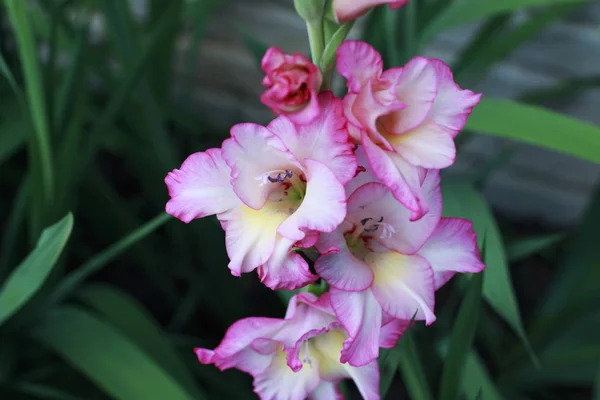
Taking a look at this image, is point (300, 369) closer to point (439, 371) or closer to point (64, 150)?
point (64, 150)

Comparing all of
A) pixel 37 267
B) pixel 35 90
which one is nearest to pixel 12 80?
pixel 35 90

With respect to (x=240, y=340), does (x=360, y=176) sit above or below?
above

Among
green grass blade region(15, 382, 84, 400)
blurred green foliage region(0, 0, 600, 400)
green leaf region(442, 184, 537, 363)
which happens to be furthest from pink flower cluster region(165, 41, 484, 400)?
green grass blade region(15, 382, 84, 400)

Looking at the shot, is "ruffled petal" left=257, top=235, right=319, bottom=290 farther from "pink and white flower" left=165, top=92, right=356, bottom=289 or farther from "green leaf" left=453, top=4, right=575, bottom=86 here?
"green leaf" left=453, top=4, right=575, bottom=86

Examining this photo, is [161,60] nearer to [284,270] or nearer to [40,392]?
[40,392]

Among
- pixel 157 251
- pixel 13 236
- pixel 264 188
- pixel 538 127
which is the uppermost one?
pixel 264 188

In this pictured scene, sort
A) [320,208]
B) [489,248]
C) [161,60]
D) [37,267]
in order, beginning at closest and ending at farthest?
[320,208], [37,267], [489,248], [161,60]

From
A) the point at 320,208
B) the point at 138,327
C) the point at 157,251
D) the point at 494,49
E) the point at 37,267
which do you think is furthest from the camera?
the point at 157,251
